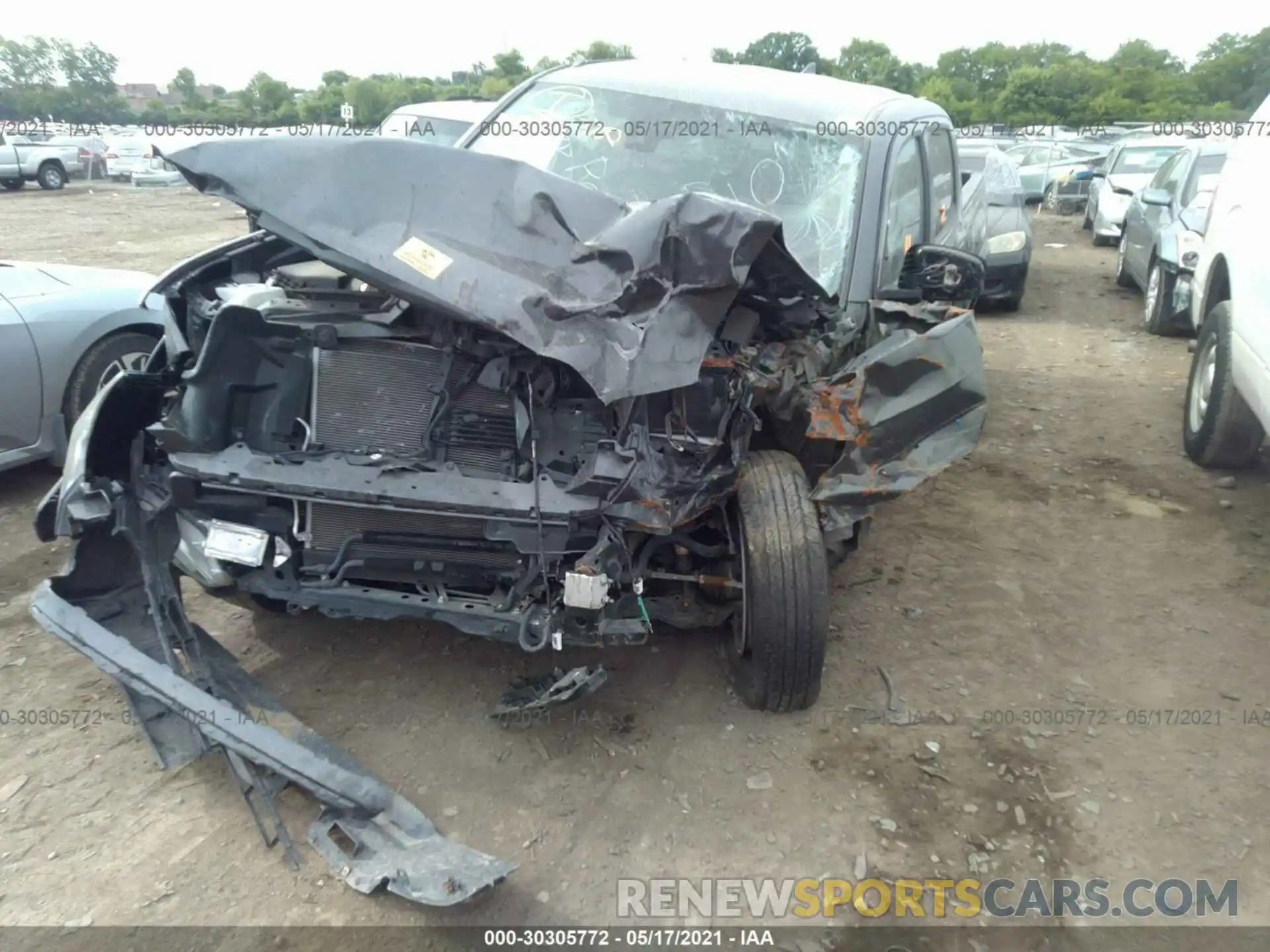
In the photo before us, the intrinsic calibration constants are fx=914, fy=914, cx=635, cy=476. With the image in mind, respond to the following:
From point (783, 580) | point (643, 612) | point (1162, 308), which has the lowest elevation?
point (643, 612)

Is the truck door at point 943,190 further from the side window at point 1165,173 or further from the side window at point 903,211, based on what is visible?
the side window at point 1165,173

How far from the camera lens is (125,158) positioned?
81.9 feet

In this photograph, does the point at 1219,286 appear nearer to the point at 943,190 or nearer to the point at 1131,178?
the point at 943,190

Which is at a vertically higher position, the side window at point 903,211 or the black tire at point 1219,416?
the side window at point 903,211

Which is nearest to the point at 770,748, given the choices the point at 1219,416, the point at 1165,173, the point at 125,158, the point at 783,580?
the point at 783,580

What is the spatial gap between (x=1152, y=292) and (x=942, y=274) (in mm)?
5815

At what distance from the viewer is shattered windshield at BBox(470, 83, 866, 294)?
12.8 ft

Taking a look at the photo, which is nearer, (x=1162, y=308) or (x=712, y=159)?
(x=712, y=159)

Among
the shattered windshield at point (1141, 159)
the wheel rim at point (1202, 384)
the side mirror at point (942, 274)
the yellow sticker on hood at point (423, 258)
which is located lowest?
the wheel rim at point (1202, 384)

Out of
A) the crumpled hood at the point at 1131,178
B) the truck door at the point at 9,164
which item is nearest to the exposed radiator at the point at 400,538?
the crumpled hood at the point at 1131,178

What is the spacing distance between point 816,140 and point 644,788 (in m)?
2.85

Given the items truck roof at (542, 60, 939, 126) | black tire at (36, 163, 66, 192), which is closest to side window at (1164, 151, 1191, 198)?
truck roof at (542, 60, 939, 126)

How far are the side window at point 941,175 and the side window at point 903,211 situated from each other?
0.62 feet

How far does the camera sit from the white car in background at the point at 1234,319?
4.36m
